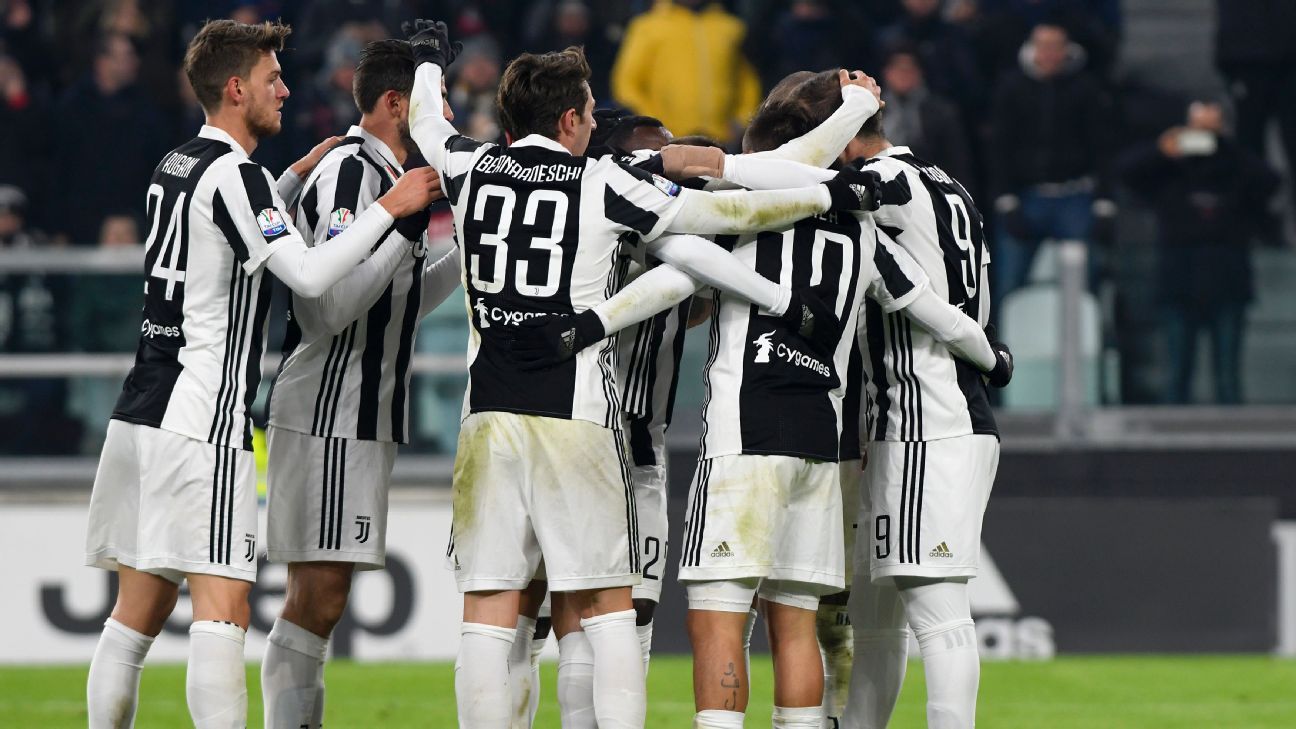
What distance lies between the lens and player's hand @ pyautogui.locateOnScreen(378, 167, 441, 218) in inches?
225

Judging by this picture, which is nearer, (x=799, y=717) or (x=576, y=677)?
(x=799, y=717)

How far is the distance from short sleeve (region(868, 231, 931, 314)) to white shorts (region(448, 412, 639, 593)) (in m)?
0.98

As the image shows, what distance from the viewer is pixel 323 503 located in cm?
605

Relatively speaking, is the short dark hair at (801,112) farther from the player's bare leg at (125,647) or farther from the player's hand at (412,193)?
the player's bare leg at (125,647)

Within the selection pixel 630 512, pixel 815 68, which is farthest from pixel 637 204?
pixel 815 68

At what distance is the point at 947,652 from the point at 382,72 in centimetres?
269

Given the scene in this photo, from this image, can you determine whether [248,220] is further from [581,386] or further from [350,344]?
[581,386]

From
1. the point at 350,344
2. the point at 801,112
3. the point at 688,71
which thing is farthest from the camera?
the point at 688,71

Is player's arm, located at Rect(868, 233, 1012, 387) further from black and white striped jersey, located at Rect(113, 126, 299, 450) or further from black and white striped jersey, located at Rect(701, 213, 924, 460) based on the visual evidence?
black and white striped jersey, located at Rect(113, 126, 299, 450)

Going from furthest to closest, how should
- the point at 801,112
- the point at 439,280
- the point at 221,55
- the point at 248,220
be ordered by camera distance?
the point at 439,280 → the point at 801,112 → the point at 221,55 → the point at 248,220

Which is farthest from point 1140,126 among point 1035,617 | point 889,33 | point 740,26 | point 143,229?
point 143,229

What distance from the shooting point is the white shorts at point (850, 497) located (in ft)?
20.1

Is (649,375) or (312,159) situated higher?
(312,159)

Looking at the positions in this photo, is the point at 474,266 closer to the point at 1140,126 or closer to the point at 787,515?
the point at 787,515
